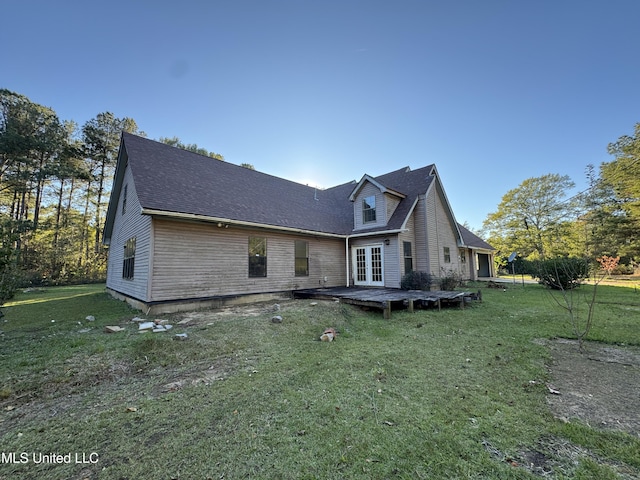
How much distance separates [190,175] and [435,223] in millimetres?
11906

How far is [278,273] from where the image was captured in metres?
10.8

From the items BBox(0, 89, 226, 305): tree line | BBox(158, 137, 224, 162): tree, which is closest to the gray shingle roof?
BBox(0, 89, 226, 305): tree line

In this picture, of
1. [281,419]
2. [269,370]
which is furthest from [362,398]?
[269,370]

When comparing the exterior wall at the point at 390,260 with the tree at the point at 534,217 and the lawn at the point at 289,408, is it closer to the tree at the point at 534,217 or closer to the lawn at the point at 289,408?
the lawn at the point at 289,408

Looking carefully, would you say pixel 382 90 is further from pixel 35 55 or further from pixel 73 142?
pixel 73 142

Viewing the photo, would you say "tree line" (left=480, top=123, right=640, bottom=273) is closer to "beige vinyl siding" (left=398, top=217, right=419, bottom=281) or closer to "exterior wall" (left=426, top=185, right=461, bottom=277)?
"exterior wall" (left=426, top=185, right=461, bottom=277)

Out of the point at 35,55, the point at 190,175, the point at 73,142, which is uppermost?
the point at 73,142

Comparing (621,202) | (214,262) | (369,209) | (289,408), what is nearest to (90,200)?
(214,262)

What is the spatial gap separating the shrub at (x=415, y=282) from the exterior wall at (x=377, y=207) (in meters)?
2.73

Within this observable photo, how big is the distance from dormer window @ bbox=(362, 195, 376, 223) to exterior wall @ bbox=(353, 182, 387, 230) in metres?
0.16

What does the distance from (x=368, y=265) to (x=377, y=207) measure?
9.51 ft

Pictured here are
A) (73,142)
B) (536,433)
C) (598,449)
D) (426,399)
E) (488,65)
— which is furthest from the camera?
(73,142)

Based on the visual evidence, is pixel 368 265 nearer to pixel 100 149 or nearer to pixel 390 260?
pixel 390 260

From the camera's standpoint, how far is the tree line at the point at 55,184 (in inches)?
774
